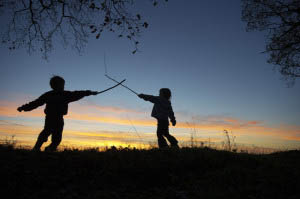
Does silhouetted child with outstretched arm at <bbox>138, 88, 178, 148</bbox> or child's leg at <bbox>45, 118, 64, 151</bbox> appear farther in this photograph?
silhouetted child with outstretched arm at <bbox>138, 88, 178, 148</bbox>

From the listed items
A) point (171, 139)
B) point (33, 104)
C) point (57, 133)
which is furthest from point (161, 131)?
point (33, 104)

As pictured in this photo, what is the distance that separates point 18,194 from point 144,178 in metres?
2.31

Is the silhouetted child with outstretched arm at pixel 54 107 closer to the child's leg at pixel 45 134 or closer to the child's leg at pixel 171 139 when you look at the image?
the child's leg at pixel 45 134

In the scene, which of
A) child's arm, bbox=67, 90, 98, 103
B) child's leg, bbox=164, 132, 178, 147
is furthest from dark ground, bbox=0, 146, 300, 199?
child's leg, bbox=164, 132, 178, 147

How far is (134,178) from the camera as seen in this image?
4.58 meters

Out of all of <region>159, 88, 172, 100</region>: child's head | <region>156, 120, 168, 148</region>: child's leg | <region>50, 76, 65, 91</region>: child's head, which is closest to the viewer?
<region>50, 76, 65, 91</region>: child's head

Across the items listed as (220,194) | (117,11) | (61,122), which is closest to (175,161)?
(220,194)

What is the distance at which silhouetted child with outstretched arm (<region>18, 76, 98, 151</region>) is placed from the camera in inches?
264

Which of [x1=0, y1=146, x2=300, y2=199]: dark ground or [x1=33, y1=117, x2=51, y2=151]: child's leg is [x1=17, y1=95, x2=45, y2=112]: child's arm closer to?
[x1=33, y1=117, x2=51, y2=151]: child's leg

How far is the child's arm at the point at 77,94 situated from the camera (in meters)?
7.16

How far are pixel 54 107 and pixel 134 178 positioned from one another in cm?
381

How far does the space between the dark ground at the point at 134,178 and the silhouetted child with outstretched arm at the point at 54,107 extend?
1198 millimetres

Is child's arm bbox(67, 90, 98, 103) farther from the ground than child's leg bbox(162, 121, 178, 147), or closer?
farther from the ground

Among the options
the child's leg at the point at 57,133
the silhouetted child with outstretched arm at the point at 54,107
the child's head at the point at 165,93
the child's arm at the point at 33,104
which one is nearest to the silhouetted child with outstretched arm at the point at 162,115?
the child's head at the point at 165,93
